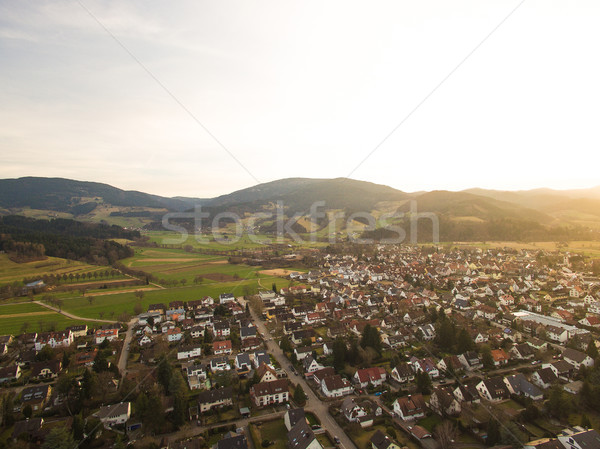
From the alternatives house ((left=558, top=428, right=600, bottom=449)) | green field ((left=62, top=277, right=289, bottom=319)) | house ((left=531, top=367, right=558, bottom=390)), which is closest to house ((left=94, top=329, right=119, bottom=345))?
green field ((left=62, top=277, right=289, bottom=319))

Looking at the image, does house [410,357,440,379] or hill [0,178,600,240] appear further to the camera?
hill [0,178,600,240]

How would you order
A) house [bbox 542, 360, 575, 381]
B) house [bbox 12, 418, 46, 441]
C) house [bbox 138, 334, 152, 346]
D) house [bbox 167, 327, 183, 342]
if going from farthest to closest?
house [bbox 167, 327, 183, 342], house [bbox 138, 334, 152, 346], house [bbox 542, 360, 575, 381], house [bbox 12, 418, 46, 441]

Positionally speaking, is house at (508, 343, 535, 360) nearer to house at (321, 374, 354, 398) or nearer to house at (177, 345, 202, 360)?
house at (321, 374, 354, 398)

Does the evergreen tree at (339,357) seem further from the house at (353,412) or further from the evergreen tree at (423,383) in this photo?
the evergreen tree at (423,383)

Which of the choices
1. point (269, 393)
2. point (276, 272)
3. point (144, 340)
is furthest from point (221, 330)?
point (276, 272)

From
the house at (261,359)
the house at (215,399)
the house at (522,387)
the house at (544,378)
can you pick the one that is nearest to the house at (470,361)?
the house at (522,387)

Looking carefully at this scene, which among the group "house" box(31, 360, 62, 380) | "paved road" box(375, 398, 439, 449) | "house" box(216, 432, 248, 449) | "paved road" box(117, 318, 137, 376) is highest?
"house" box(216, 432, 248, 449)

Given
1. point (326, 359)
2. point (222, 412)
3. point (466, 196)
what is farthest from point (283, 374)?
→ point (466, 196)
